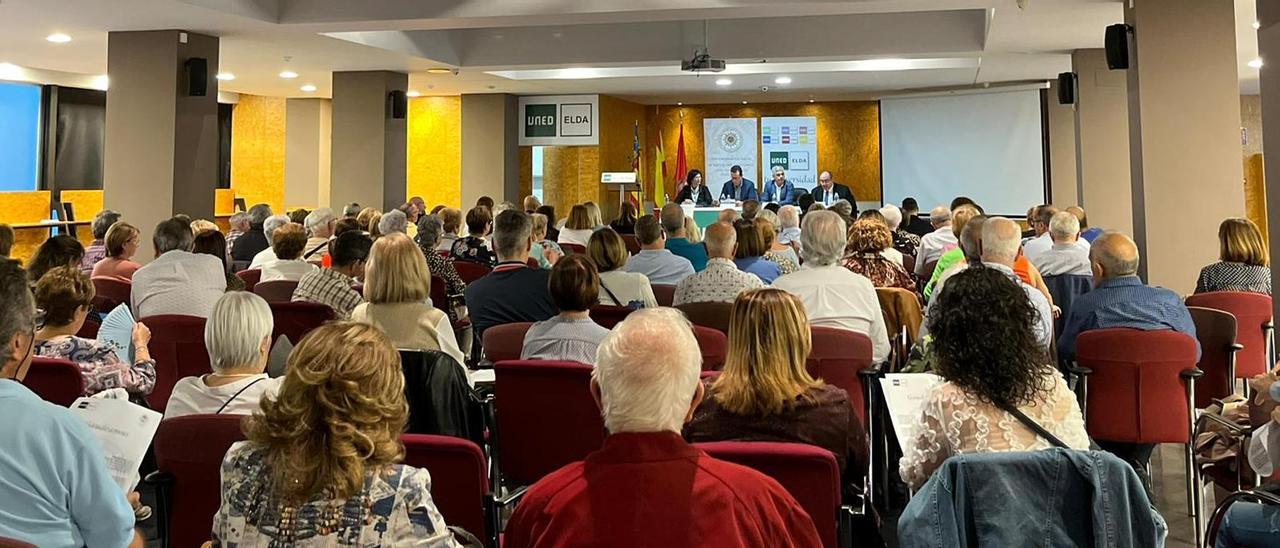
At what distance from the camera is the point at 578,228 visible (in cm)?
1008

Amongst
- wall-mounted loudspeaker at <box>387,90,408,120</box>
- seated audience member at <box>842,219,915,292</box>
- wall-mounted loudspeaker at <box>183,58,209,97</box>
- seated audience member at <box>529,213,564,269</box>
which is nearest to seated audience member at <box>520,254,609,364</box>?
seated audience member at <box>842,219,915,292</box>

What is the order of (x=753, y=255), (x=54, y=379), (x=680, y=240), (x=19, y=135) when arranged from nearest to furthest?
(x=54, y=379) < (x=753, y=255) < (x=680, y=240) < (x=19, y=135)

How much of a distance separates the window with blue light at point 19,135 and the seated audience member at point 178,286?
1210cm

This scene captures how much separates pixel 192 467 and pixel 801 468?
155 centimetres

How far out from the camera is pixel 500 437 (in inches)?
146

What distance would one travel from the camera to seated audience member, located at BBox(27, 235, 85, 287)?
16.1 feet

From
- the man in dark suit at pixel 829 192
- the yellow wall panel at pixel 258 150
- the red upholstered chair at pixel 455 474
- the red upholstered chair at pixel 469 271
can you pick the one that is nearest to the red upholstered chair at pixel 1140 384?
the red upholstered chair at pixel 455 474

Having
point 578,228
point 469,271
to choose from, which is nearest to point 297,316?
point 469,271

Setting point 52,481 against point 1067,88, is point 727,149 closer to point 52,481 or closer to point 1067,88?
point 1067,88

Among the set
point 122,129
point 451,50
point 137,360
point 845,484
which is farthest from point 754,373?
point 451,50

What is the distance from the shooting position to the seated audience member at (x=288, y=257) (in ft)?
21.3

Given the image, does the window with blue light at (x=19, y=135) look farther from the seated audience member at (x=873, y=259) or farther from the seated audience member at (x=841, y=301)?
the seated audience member at (x=841, y=301)

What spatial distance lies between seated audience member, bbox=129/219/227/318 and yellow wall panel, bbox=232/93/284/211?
13.8m

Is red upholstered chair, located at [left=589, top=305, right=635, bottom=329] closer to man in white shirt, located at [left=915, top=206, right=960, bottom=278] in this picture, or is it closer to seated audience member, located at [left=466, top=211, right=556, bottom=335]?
seated audience member, located at [left=466, top=211, right=556, bottom=335]
